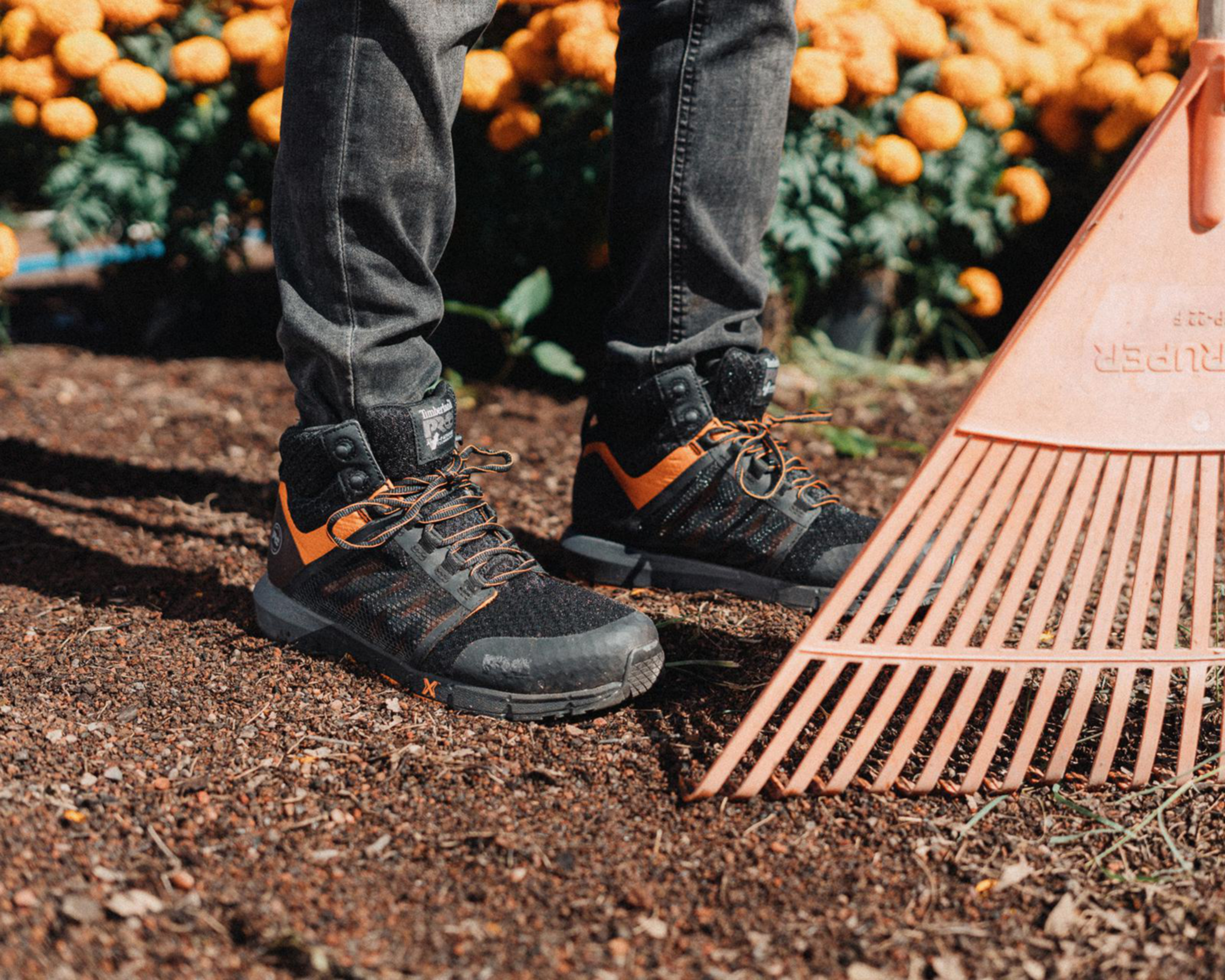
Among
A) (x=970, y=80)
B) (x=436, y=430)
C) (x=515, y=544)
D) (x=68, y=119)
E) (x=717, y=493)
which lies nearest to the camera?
(x=436, y=430)

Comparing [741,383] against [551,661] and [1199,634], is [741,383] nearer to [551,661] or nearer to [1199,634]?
[551,661]

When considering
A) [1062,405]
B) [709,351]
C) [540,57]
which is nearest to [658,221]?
[709,351]

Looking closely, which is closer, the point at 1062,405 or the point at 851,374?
the point at 1062,405

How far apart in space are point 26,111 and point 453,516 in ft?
5.86

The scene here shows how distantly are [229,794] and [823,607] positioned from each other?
652 millimetres

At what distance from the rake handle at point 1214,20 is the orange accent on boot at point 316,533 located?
3.29 feet

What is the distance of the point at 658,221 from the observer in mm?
1558

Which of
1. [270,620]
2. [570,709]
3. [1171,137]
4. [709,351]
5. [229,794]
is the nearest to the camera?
[1171,137]

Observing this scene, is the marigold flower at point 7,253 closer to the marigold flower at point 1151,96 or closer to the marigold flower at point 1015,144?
the marigold flower at point 1015,144

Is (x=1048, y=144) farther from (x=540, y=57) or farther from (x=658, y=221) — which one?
(x=658, y=221)

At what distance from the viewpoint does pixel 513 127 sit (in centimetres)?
248

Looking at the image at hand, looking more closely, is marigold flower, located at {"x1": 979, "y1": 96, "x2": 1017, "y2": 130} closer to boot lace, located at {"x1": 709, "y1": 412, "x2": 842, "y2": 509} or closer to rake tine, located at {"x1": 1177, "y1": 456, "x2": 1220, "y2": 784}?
boot lace, located at {"x1": 709, "y1": 412, "x2": 842, "y2": 509}

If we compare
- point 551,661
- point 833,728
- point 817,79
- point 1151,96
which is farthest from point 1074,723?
point 1151,96

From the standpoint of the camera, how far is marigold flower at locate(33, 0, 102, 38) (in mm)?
2402
